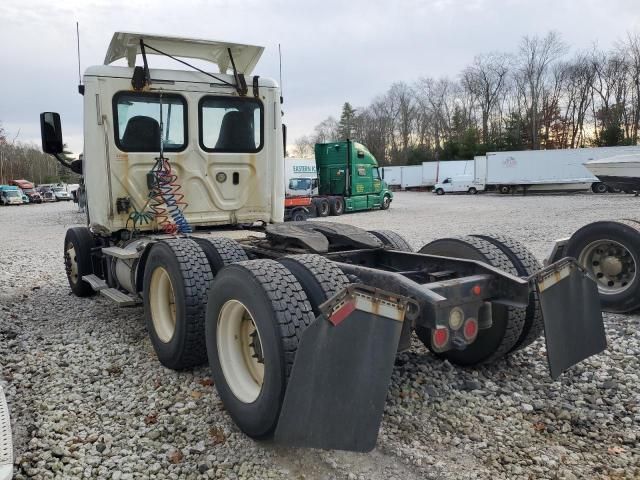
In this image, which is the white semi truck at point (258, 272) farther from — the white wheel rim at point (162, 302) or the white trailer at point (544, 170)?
the white trailer at point (544, 170)

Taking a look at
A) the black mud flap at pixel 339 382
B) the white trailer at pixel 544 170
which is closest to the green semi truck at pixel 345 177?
the white trailer at pixel 544 170

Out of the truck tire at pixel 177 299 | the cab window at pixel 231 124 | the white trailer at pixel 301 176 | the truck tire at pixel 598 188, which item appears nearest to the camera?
the truck tire at pixel 177 299

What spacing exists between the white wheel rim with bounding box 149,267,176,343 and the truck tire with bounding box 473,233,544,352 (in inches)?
107

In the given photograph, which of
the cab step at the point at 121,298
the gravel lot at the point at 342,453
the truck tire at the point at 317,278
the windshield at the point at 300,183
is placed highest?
the windshield at the point at 300,183

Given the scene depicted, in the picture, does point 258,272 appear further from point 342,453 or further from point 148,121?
point 148,121

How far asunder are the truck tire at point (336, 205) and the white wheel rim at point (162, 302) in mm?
19891

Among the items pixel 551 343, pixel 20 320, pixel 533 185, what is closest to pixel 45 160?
pixel 533 185

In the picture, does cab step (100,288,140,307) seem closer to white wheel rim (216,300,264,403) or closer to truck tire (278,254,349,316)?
white wheel rim (216,300,264,403)

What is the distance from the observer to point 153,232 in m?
6.15

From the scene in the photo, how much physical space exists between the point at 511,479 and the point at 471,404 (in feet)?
2.77

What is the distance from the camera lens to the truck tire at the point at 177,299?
4.11 metres

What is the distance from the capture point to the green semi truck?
2523cm

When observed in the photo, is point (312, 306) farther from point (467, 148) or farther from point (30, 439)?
point (467, 148)

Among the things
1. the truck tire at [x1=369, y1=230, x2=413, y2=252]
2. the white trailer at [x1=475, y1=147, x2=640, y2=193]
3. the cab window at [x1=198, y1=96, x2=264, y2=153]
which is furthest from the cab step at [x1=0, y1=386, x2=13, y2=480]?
the white trailer at [x1=475, y1=147, x2=640, y2=193]
